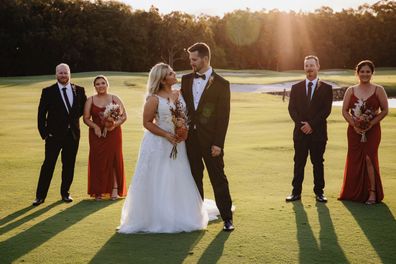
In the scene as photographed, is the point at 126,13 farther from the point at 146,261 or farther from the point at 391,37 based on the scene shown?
the point at 146,261

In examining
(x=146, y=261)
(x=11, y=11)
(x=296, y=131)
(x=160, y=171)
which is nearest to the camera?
(x=146, y=261)

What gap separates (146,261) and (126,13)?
226 feet

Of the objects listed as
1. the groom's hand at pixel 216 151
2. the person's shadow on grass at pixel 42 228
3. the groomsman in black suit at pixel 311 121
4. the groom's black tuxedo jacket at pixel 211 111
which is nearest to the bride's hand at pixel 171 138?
the groom's black tuxedo jacket at pixel 211 111

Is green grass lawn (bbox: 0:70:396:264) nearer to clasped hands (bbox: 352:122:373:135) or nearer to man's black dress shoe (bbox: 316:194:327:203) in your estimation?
man's black dress shoe (bbox: 316:194:327:203)

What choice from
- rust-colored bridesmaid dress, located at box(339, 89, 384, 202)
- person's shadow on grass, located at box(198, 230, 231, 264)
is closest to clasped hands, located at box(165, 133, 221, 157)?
person's shadow on grass, located at box(198, 230, 231, 264)

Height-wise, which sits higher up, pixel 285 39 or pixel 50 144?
A: pixel 285 39

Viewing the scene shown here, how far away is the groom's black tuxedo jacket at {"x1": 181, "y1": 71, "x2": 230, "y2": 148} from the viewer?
6691mm

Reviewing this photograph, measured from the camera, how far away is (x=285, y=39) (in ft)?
290

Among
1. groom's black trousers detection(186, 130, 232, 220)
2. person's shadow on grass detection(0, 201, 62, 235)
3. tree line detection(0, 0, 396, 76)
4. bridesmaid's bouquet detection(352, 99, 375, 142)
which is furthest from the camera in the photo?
tree line detection(0, 0, 396, 76)

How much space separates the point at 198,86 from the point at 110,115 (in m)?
2.76

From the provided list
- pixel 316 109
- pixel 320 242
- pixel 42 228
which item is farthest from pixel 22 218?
pixel 316 109

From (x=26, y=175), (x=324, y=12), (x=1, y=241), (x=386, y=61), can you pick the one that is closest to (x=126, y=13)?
(x=324, y=12)

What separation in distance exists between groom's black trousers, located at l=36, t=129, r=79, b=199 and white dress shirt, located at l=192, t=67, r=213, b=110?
9.88ft

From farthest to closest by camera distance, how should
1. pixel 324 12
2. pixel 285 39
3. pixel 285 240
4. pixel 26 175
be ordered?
pixel 324 12, pixel 285 39, pixel 26 175, pixel 285 240
